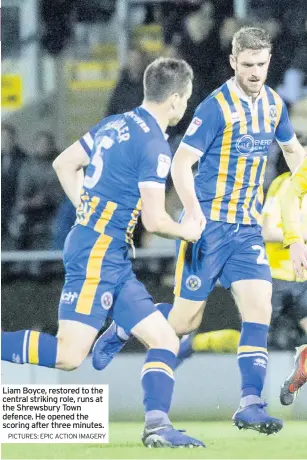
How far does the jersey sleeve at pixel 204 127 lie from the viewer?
18.9ft

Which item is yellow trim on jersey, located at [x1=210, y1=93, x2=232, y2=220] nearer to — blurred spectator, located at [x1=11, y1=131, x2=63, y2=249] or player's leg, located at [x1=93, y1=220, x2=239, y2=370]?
player's leg, located at [x1=93, y1=220, x2=239, y2=370]

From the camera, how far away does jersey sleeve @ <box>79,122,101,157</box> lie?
5816 millimetres

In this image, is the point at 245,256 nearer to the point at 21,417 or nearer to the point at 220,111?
the point at 220,111

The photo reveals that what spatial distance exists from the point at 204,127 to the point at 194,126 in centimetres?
8

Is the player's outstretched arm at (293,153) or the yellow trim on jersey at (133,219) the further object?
the player's outstretched arm at (293,153)

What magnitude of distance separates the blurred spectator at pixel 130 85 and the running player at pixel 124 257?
0.50m

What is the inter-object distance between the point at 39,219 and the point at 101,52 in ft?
3.44

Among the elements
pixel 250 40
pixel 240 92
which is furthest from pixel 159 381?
pixel 250 40

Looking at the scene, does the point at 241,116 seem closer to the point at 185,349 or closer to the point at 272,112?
the point at 272,112

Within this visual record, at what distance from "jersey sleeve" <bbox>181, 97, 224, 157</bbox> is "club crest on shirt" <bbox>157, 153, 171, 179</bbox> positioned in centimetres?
48

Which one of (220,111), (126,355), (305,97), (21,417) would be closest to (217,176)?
(220,111)

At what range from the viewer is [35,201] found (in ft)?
20.7

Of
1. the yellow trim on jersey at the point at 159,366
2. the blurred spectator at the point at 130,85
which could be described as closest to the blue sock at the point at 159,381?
the yellow trim on jersey at the point at 159,366

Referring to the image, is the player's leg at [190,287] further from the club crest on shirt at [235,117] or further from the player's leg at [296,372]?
the club crest on shirt at [235,117]
